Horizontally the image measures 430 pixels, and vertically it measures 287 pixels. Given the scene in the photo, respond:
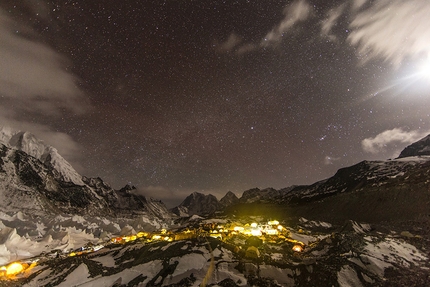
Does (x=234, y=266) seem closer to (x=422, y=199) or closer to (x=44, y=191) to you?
(x=422, y=199)

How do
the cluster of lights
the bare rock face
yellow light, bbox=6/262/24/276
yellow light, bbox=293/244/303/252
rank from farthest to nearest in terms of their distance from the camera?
the bare rock face → yellow light, bbox=293/244/303/252 → yellow light, bbox=6/262/24/276 → the cluster of lights

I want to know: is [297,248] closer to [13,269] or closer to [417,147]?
[13,269]

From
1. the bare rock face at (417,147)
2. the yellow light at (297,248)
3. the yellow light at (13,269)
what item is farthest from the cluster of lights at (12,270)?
the bare rock face at (417,147)

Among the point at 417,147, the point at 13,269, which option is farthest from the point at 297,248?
the point at 417,147

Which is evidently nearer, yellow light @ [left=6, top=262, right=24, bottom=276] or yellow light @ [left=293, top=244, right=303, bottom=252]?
yellow light @ [left=6, top=262, right=24, bottom=276]

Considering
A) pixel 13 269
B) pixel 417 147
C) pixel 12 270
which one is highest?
pixel 417 147

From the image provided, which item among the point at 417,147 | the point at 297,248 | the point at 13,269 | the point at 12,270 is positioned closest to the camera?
the point at 12,270

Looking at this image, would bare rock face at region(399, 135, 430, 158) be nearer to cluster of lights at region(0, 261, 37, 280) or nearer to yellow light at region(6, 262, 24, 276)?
cluster of lights at region(0, 261, 37, 280)

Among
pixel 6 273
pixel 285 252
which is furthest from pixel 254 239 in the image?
pixel 6 273

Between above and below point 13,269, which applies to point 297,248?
below

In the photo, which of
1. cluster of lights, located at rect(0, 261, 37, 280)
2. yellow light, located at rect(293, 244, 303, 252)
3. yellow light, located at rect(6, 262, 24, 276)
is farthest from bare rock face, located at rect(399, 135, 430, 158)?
yellow light, located at rect(6, 262, 24, 276)

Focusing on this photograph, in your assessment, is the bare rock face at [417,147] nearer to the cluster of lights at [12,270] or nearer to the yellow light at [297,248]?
the yellow light at [297,248]

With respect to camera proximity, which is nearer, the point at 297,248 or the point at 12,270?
the point at 12,270
